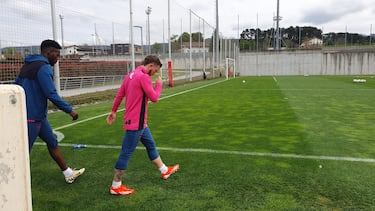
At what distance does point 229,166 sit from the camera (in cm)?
453

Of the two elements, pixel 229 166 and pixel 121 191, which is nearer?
pixel 121 191

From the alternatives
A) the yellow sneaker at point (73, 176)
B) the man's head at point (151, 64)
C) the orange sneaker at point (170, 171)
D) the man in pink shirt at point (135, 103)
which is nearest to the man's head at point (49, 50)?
the man in pink shirt at point (135, 103)

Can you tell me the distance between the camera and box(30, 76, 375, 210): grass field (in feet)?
11.4

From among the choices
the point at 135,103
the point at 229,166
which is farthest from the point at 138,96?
the point at 229,166

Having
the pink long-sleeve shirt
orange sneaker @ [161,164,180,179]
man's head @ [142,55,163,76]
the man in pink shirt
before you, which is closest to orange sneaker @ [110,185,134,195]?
the man in pink shirt

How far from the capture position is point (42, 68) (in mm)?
3592

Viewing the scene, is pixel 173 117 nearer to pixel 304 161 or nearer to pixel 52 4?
pixel 304 161

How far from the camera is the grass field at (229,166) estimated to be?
3475 mm

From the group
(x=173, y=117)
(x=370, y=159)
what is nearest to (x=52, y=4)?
(x=173, y=117)

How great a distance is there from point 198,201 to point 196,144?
93.0 inches

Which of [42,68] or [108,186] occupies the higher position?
[42,68]

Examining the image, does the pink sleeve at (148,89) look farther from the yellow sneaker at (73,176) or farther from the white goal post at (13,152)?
the white goal post at (13,152)

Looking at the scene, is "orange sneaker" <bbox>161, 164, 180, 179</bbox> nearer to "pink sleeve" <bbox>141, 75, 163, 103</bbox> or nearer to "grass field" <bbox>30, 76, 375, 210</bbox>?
"grass field" <bbox>30, 76, 375, 210</bbox>

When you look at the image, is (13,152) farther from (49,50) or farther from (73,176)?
(73,176)
